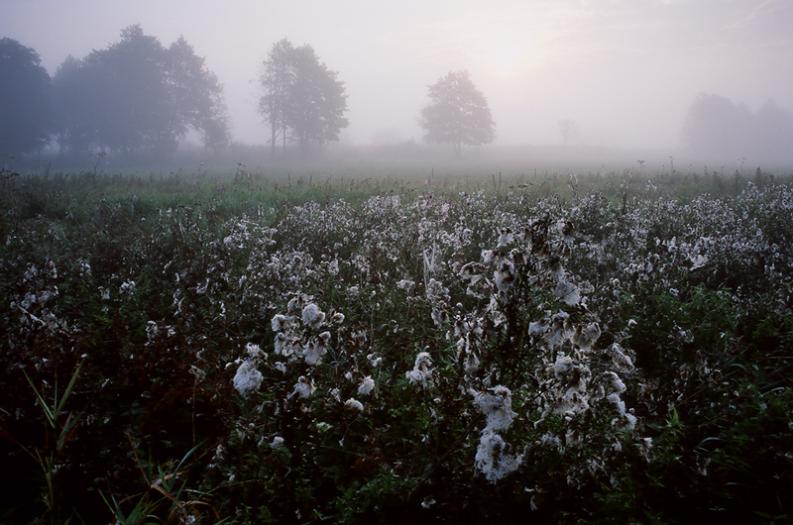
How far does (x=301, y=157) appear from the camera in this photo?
53.7 meters

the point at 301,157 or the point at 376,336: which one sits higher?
the point at 301,157

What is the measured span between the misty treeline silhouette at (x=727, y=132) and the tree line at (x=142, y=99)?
87.7m

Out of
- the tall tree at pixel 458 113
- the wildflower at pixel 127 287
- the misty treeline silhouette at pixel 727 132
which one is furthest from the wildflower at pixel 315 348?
the misty treeline silhouette at pixel 727 132

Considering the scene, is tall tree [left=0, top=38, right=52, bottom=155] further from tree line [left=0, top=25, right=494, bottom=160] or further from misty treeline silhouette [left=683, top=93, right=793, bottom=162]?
misty treeline silhouette [left=683, top=93, right=793, bottom=162]

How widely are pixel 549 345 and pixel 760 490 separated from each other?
5.07 feet

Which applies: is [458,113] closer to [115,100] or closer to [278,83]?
[278,83]

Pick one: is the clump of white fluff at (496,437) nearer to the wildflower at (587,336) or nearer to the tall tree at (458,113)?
the wildflower at (587,336)

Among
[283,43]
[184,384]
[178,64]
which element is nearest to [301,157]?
[283,43]

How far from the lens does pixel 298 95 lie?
2163 inches

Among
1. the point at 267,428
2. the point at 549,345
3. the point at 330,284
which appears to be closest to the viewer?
Answer: the point at 549,345

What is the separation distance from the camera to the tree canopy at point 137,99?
5062cm

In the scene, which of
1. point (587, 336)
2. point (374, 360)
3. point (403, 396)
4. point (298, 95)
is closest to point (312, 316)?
point (374, 360)

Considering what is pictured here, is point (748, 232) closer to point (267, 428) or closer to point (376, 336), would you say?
point (376, 336)

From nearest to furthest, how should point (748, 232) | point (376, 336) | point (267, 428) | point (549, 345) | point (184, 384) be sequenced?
1. point (549, 345)
2. point (267, 428)
3. point (184, 384)
4. point (376, 336)
5. point (748, 232)
